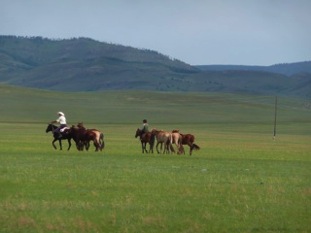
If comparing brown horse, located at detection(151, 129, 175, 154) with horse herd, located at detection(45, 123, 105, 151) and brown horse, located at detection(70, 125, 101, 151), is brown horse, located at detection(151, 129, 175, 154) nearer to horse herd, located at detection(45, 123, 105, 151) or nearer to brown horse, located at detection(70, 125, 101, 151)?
horse herd, located at detection(45, 123, 105, 151)

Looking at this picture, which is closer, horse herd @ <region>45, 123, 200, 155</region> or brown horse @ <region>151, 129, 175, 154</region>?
horse herd @ <region>45, 123, 200, 155</region>

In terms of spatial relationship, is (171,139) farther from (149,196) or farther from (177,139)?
(149,196)

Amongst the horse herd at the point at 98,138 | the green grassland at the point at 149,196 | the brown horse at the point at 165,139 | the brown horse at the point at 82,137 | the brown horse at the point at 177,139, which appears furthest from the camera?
the brown horse at the point at 165,139

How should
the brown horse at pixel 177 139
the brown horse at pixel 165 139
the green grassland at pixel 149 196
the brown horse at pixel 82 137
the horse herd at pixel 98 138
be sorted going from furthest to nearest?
the brown horse at pixel 165 139 < the brown horse at pixel 177 139 < the horse herd at pixel 98 138 < the brown horse at pixel 82 137 < the green grassland at pixel 149 196

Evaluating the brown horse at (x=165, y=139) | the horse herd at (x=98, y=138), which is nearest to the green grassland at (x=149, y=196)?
the horse herd at (x=98, y=138)

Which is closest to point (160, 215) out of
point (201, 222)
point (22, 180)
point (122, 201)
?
point (201, 222)

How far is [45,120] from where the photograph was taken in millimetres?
121750

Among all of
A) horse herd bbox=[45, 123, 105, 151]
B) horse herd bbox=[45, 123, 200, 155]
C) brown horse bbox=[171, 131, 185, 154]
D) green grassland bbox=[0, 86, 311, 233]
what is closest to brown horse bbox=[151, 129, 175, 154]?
horse herd bbox=[45, 123, 200, 155]

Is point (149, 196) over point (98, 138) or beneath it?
over

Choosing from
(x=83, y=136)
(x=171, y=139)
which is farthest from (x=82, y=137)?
(x=171, y=139)

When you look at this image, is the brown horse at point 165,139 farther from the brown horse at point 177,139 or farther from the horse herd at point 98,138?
the brown horse at point 177,139

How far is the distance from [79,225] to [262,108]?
509 ft

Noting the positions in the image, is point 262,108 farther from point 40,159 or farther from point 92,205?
point 92,205

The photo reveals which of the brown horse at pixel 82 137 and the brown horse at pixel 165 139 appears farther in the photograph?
the brown horse at pixel 165 139
